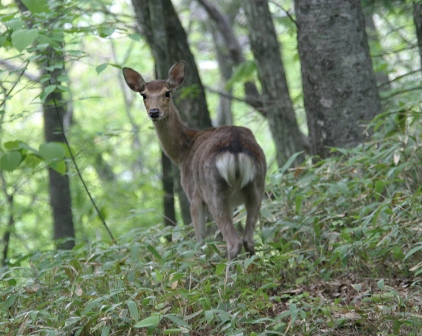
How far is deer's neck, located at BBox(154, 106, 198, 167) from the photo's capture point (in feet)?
23.8

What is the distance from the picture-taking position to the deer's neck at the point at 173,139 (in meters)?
7.24

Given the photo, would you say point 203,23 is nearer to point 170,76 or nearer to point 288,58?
point 288,58

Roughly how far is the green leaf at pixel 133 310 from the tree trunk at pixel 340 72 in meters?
3.66

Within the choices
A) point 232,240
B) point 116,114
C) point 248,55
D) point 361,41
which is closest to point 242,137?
point 232,240

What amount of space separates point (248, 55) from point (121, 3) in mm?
5840

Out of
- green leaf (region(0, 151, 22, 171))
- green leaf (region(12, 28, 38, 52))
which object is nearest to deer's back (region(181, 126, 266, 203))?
green leaf (region(0, 151, 22, 171))

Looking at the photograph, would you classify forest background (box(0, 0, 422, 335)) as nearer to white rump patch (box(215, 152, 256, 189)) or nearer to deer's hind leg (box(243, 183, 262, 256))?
deer's hind leg (box(243, 183, 262, 256))

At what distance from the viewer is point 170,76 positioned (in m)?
7.23

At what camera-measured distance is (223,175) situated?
18.4 feet

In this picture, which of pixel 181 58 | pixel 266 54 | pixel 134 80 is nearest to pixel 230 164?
pixel 134 80

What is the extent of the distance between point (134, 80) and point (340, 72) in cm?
223

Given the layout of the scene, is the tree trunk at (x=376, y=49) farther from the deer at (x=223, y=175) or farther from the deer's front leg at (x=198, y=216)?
the deer's front leg at (x=198, y=216)

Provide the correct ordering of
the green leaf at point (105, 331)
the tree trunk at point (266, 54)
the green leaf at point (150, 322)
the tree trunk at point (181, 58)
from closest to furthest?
the green leaf at point (150, 322) → the green leaf at point (105, 331) → the tree trunk at point (181, 58) → the tree trunk at point (266, 54)

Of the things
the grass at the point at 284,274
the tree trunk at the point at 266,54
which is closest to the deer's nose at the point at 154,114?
the grass at the point at 284,274
